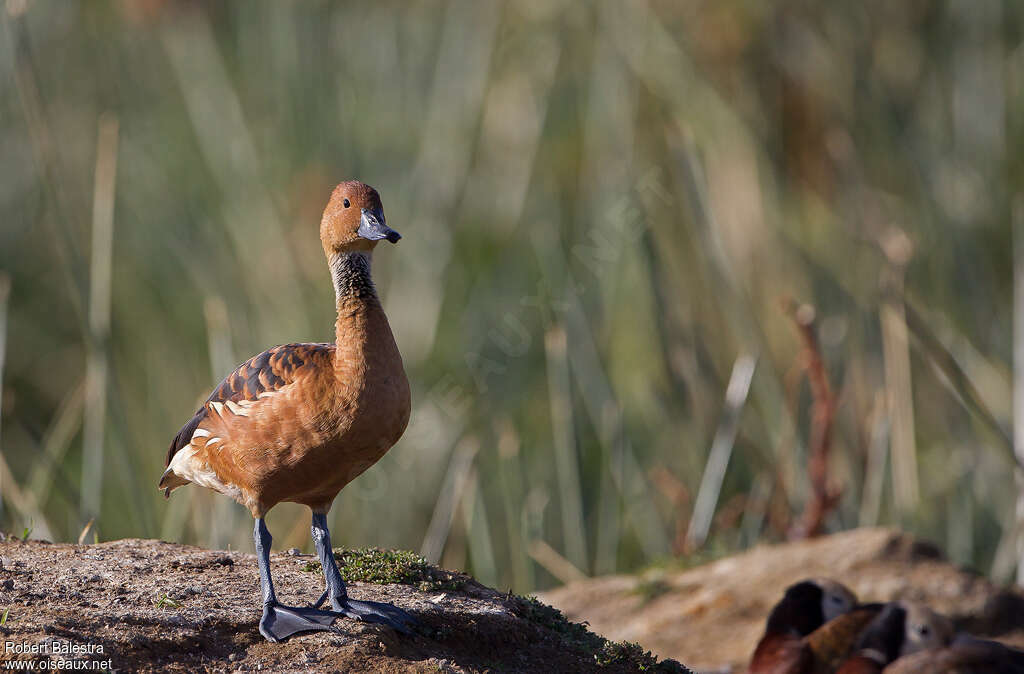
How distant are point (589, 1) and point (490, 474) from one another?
303cm

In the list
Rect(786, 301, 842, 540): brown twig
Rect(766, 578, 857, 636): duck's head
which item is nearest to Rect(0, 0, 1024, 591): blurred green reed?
Rect(786, 301, 842, 540): brown twig

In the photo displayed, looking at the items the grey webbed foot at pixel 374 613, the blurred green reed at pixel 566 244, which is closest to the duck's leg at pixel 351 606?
the grey webbed foot at pixel 374 613

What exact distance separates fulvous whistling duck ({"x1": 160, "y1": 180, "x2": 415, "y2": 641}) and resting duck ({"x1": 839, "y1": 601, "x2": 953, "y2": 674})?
4.63 ft

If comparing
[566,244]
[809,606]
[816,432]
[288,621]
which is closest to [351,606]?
[288,621]

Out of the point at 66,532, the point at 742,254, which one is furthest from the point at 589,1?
the point at 66,532

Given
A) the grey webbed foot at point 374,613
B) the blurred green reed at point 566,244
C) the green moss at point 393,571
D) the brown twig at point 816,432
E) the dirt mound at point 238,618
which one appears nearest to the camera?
the dirt mound at point 238,618

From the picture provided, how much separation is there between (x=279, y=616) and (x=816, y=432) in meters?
3.01

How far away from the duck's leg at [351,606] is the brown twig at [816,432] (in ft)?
7.17

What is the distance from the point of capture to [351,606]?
2.65 metres

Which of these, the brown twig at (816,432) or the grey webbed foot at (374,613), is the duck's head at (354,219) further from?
the brown twig at (816,432)

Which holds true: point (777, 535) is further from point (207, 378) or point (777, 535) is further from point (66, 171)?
point (66, 171)

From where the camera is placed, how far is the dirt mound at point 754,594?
159 inches

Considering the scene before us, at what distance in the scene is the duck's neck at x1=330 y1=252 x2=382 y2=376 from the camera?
2.57m

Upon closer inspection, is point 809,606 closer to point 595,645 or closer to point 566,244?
point 595,645
